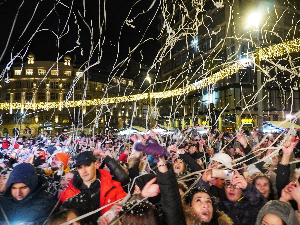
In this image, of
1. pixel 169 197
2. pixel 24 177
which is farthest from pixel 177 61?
pixel 169 197

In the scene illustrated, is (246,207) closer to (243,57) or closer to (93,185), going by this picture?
(93,185)

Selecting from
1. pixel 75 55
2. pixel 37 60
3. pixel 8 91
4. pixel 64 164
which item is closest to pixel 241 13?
pixel 64 164

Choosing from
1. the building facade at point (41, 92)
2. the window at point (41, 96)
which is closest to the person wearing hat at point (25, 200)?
the building facade at point (41, 92)

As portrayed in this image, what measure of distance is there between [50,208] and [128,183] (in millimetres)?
1160

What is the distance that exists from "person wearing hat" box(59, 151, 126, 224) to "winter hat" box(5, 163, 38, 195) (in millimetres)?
428

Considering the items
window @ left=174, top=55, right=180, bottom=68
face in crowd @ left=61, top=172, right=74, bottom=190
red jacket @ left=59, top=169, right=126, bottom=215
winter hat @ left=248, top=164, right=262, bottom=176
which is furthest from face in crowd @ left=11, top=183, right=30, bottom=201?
Result: window @ left=174, top=55, right=180, bottom=68

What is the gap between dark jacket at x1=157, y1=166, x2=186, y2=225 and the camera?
7.11 ft

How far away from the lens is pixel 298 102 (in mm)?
38750

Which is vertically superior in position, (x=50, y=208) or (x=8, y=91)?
(x=8, y=91)

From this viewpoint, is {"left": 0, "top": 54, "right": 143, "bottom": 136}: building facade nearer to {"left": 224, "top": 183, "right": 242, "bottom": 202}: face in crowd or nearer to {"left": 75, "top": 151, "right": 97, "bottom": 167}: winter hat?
{"left": 75, "top": 151, "right": 97, "bottom": 167}: winter hat

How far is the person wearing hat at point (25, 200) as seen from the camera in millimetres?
2656

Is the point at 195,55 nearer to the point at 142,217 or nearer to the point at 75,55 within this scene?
the point at 75,55

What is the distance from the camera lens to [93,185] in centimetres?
309

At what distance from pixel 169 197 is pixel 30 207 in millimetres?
1562
